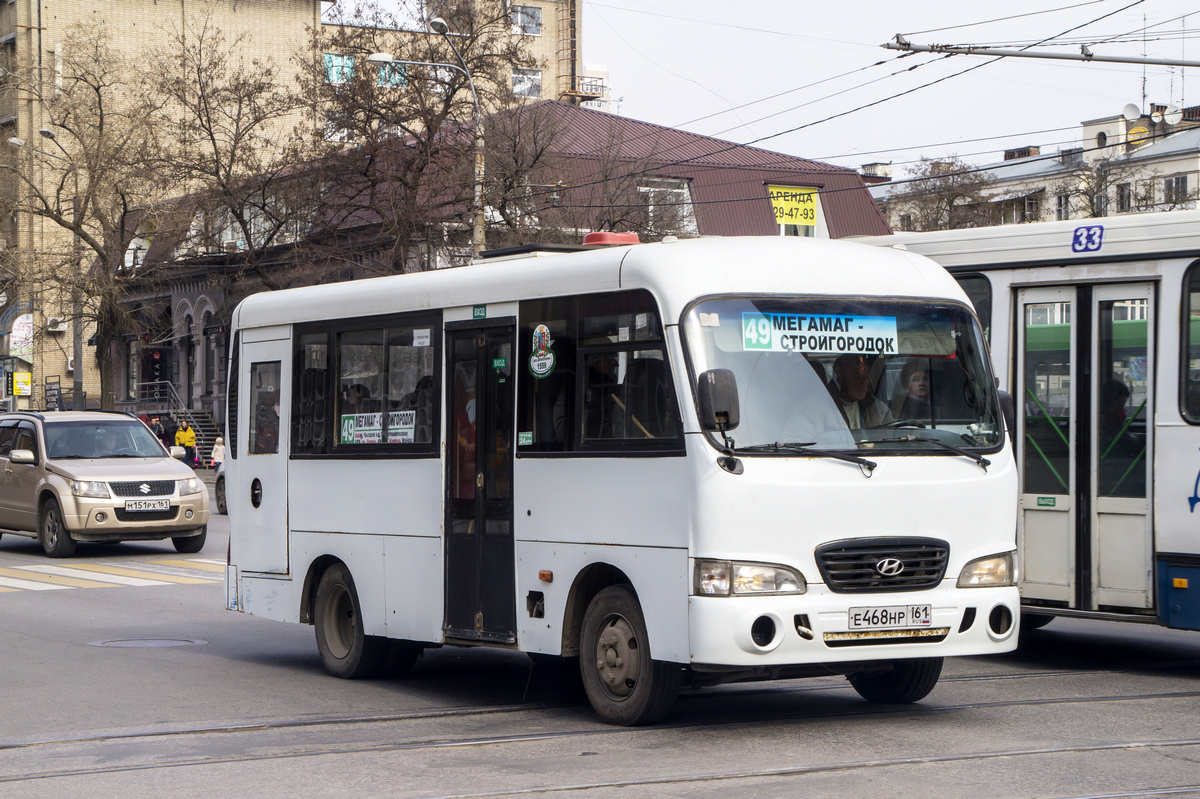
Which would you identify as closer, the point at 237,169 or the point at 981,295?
the point at 981,295

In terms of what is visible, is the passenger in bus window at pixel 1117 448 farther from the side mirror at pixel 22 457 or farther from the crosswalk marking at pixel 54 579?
the side mirror at pixel 22 457

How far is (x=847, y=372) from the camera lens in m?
8.30

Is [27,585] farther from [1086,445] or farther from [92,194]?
[92,194]

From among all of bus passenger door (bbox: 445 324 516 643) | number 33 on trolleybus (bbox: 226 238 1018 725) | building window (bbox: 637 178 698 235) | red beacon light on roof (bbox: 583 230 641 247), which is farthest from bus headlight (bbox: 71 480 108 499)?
building window (bbox: 637 178 698 235)

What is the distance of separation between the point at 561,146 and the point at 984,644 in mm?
34792

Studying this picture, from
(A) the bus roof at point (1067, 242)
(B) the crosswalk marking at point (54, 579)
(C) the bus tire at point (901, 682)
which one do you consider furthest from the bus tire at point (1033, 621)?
(B) the crosswalk marking at point (54, 579)

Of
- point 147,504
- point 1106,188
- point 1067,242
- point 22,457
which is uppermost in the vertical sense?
point 1106,188

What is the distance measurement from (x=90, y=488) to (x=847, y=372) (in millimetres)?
15382

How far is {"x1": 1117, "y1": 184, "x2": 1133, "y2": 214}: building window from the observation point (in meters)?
62.2

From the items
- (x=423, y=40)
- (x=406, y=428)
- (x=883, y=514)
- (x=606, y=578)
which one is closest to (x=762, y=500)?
(x=883, y=514)

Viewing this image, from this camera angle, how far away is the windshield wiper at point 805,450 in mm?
7941

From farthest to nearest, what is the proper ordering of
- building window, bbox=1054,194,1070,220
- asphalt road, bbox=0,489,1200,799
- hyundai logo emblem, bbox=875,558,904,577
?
building window, bbox=1054,194,1070,220 → hyundai logo emblem, bbox=875,558,904,577 → asphalt road, bbox=0,489,1200,799

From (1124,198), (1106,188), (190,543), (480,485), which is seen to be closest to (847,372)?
(480,485)

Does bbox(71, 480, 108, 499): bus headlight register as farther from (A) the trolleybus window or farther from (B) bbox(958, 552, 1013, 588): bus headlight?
(B) bbox(958, 552, 1013, 588): bus headlight
